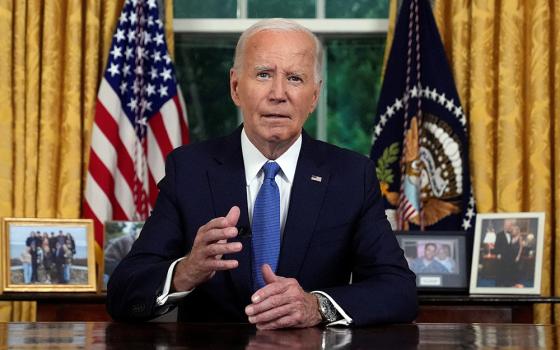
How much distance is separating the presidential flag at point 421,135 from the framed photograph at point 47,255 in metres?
1.32

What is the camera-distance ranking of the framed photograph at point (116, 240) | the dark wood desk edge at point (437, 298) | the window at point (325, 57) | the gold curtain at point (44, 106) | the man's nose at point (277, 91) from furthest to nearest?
1. the window at point (325, 57)
2. the gold curtain at point (44, 106)
3. the framed photograph at point (116, 240)
4. the dark wood desk edge at point (437, 298)
5. the man's nose at point (277, 91)

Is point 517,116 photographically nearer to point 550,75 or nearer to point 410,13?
point 550,75

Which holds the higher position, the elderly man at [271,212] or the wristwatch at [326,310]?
the elderly man at [271,212]

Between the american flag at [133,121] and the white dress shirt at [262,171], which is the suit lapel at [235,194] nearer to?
the white dress shirt at [262,171]

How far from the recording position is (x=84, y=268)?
4.16 metres

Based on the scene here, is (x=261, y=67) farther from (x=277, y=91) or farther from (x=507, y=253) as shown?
(x=507, y=253)

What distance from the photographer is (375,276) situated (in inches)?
97.7

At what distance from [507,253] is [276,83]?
1889mm

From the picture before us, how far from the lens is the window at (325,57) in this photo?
4.86 m

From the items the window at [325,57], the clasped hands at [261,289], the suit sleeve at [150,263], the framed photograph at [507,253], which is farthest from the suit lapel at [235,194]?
the window at [325,57]

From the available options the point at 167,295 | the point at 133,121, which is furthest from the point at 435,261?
the point at 167,295

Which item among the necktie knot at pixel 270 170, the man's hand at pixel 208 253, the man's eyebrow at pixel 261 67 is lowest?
the man's hand at pixel 208 253

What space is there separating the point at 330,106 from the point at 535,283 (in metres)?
1.40

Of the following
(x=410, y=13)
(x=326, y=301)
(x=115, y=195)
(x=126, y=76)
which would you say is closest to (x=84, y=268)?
(x=115, y=195)
